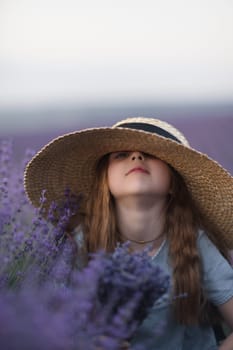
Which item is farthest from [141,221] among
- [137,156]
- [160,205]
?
[137,156]

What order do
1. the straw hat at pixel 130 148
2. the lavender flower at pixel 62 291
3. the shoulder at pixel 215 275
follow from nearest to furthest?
the lavender flower at pixel 62 291 → the straw hat at pixel 130 148 → the shoulder at pixel 215 275

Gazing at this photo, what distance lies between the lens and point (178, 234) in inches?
73.2

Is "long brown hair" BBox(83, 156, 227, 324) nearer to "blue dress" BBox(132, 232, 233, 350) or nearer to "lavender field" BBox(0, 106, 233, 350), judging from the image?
"blue dress" BBox(132, 232, 233, 350)

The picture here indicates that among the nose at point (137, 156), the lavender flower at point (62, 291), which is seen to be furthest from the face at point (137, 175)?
the lavender flower at point (62, 291)

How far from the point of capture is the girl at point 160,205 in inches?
68.3

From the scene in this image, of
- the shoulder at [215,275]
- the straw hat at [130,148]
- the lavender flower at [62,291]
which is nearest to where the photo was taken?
the lavender flower at [62,291]

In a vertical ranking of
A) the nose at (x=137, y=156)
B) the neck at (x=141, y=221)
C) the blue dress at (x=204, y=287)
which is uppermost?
the nose at (x=137, y=156)

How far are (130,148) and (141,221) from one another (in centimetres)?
21

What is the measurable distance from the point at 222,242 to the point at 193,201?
175 mm

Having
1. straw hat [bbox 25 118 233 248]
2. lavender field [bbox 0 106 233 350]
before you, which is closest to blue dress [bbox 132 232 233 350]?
straw hat [bbox 25 118 233 248]

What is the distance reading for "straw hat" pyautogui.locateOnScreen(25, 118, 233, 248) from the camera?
1.70 meters

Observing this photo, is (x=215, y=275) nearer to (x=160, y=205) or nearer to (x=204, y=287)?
(x=204, y=287)

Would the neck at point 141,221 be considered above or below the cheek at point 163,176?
below

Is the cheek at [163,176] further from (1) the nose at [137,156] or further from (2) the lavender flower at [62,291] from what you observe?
(2) the lavender flower at [62,291]
